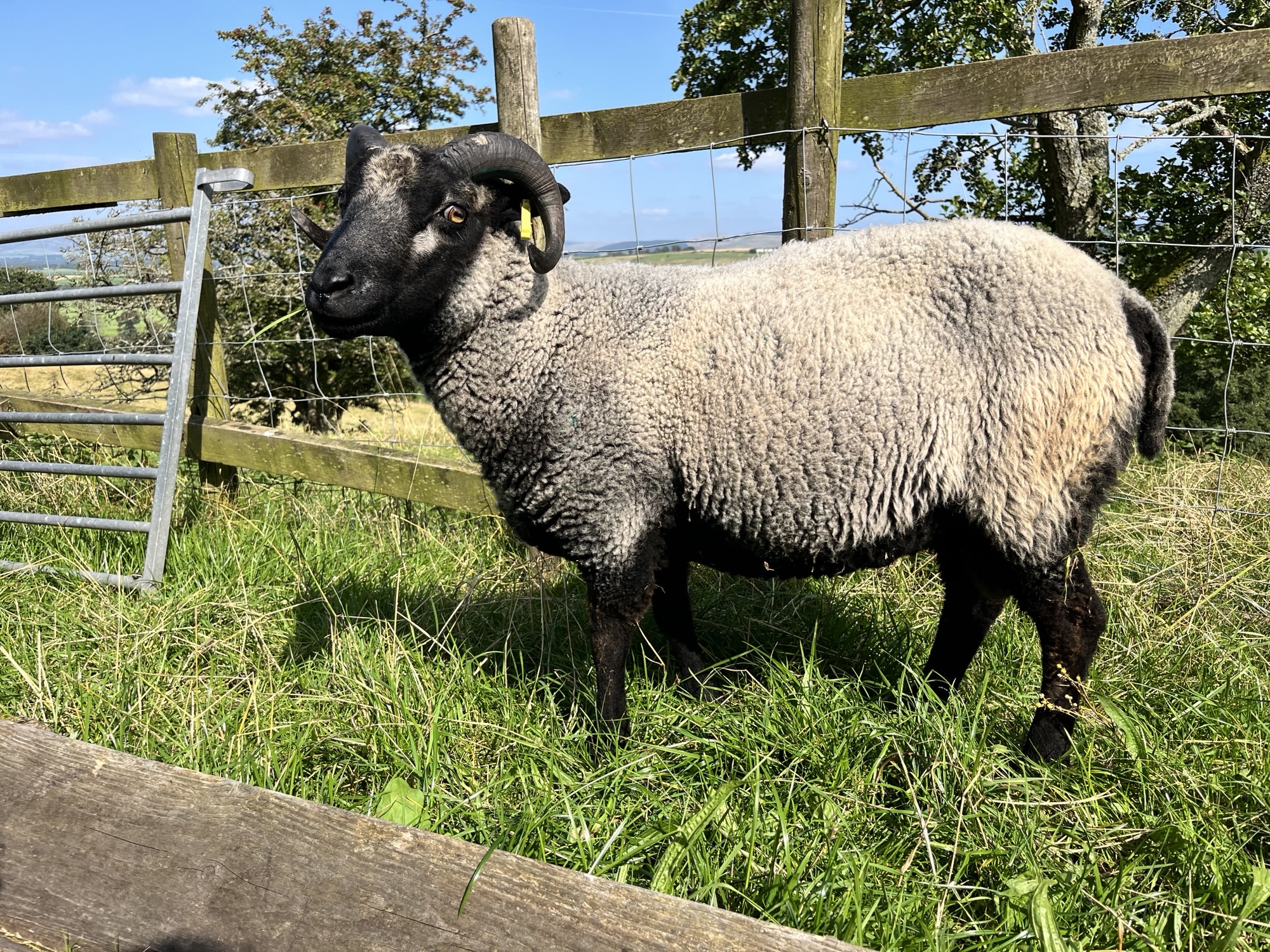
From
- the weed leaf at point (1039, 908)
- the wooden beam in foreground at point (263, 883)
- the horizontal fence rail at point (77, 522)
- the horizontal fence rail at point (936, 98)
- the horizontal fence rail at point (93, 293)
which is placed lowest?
the weed leaf at point (1039, 908)

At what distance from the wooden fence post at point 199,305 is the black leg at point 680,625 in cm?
303

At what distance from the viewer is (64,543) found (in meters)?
4.41

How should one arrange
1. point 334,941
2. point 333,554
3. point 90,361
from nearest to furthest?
point 334,941
point 333,554
point 90,361

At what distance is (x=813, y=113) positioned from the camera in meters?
3.44

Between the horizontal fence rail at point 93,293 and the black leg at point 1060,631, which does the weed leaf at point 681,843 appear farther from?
the horizontal fence rail at point 93,293

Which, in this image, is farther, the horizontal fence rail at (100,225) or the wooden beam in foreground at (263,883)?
the horizontal fence rail at (100,225)

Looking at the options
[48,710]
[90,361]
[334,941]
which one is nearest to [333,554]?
[48,710]

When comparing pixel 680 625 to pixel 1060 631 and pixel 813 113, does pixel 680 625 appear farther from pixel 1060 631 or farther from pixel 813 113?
pixel 813 113

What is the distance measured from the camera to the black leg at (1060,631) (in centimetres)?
264

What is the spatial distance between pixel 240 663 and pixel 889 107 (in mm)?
3310

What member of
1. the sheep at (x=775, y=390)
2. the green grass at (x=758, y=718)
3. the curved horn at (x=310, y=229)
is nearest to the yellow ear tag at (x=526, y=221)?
the sheep at (x=775, y=390)

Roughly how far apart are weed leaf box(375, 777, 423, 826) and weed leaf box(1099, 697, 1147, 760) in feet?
6.22

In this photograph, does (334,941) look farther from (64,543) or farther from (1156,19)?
(1156,19)

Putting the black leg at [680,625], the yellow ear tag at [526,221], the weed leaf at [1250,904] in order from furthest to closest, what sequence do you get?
the black leg at [680,625] → the yellow ear tag at [526,221] → the weed leaf at [1250,904]
